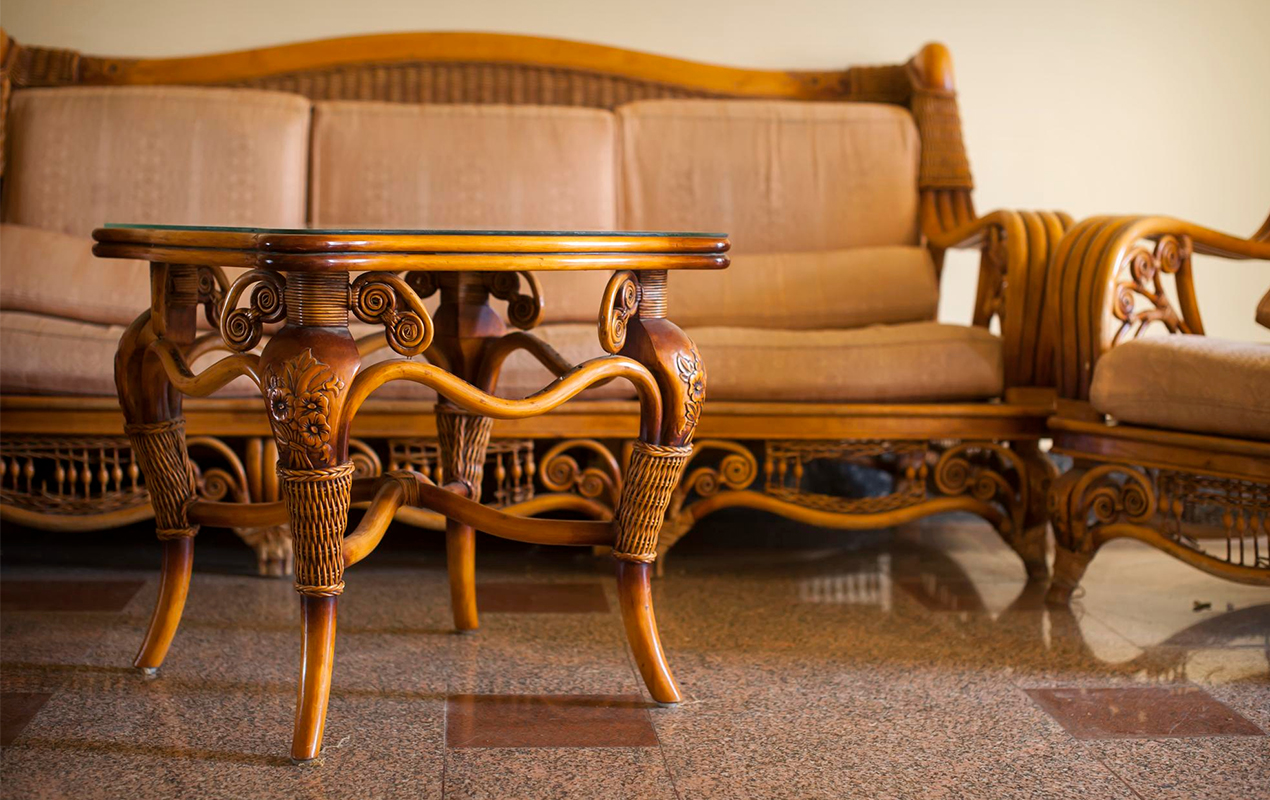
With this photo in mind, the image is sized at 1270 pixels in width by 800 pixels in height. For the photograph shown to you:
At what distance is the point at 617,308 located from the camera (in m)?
1.34

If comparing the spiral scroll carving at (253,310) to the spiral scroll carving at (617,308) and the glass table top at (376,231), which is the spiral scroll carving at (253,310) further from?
the spiral scroll carving at (617,308)

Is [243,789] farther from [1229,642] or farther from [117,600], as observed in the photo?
[1229,642]

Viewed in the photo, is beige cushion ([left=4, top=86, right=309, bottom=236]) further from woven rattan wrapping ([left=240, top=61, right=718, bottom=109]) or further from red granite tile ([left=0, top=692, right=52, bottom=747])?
red granite tile ([left=0, top=692, right=52, bottom=747])

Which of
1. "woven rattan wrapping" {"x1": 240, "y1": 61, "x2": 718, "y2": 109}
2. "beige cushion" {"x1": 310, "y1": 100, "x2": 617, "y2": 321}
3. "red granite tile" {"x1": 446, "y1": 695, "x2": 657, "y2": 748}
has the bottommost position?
"red granite tile" {"x1": 446, "y1": 695, "x2": 657, "y2": 748}

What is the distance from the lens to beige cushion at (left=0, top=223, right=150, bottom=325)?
82.4 inches

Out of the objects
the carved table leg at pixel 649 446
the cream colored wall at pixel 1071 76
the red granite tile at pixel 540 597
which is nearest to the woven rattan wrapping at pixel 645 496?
the carved table leg at pixel 649 446

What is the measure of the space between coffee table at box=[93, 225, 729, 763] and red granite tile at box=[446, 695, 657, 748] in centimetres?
6

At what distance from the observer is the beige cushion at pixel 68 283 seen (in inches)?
82.4

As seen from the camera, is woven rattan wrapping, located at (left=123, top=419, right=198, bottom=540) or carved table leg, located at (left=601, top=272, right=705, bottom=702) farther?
woven rattan wrapping, located at (left=123, top=419, right=198, bottom=540)

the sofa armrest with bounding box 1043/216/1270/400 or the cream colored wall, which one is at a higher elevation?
the cream colored wall

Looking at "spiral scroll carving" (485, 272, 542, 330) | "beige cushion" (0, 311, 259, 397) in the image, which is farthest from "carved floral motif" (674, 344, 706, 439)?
"beige cushion" (0, 311, 259, 397)

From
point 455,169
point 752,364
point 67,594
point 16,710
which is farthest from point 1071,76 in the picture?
point 16,710

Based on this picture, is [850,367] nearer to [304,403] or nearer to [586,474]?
[586,474]

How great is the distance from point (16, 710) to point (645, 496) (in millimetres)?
771
